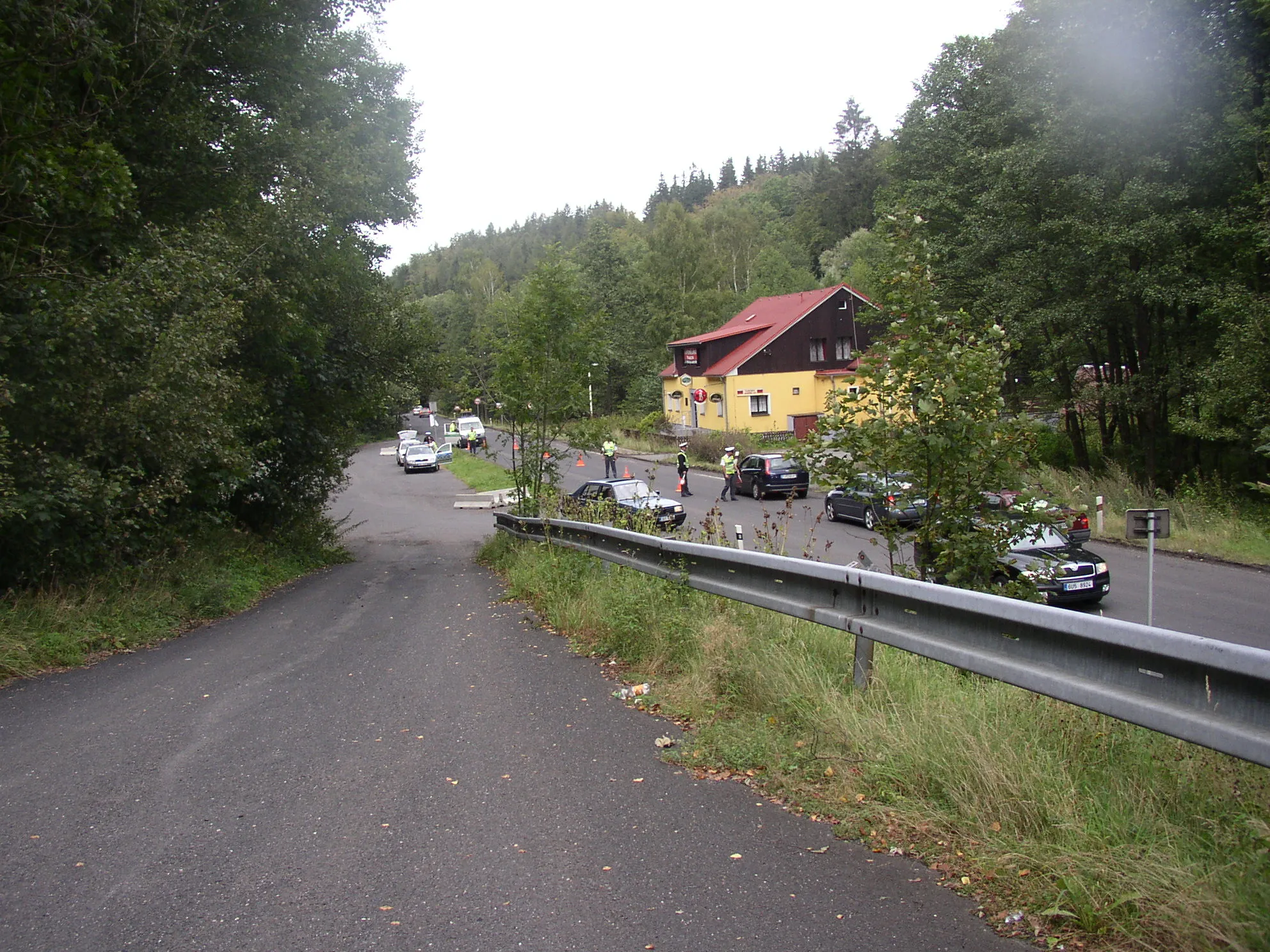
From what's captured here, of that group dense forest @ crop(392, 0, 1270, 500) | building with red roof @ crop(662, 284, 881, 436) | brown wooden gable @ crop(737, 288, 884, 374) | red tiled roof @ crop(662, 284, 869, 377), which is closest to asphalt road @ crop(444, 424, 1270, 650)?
dense forest @ crop(392, 0, 1270, 500)

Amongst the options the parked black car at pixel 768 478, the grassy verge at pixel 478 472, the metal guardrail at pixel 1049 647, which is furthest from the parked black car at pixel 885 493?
the grassy verge at pixel 478 472

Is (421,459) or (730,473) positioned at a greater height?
(730,473)

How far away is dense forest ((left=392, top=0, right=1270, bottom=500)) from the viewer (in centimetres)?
2209

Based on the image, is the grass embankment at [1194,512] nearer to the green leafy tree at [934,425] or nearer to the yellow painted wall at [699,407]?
the green leafy tree at [934,425]

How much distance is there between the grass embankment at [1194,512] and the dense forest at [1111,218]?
150cm

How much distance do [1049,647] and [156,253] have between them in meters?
11.6

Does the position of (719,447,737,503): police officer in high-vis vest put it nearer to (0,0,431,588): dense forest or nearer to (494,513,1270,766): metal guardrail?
(0,0,431,588): dense forest

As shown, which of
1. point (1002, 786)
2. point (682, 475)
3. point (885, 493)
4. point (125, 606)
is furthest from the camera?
point (682, 475)

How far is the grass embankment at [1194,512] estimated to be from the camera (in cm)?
1967

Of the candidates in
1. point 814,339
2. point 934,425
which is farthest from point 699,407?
point 934,425

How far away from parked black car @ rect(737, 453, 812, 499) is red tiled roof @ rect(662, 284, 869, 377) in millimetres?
25080

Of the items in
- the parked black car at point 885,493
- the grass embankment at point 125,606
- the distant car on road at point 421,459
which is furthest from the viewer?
the distant car on road at point 421,459

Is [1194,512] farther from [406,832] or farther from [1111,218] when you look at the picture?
[406,832]

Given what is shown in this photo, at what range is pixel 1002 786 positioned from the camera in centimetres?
363
